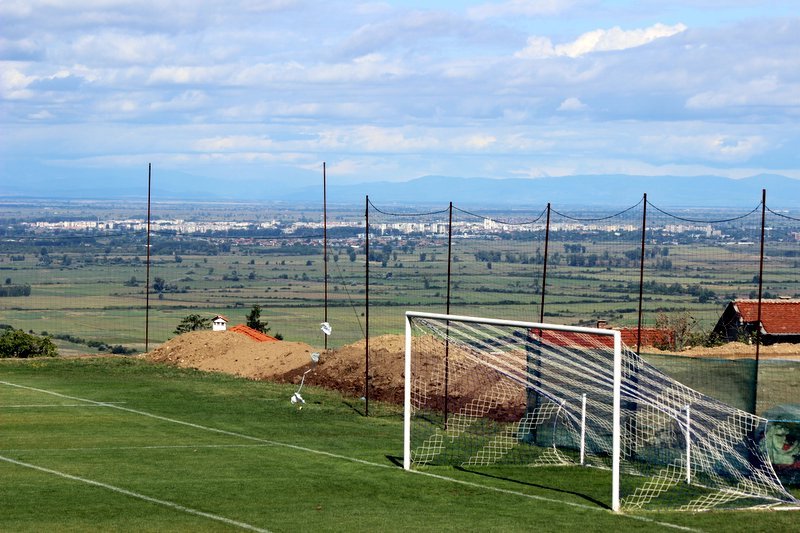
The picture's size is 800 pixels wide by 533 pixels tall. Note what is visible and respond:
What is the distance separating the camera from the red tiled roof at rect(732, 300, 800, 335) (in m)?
37.4

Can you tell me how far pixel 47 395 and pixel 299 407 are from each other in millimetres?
5979

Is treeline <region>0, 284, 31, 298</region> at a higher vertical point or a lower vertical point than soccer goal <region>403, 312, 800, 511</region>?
lower

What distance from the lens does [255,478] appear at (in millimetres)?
15977

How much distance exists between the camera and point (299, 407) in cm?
2384

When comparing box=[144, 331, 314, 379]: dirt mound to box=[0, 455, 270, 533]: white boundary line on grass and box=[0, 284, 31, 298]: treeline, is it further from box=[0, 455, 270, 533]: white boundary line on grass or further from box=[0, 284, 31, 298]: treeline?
box=[0, 284, 31, 298]: treeline

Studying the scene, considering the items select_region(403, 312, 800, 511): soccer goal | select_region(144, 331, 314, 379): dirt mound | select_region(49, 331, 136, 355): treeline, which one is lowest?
select_region(49, 331, 136, 355): treeline

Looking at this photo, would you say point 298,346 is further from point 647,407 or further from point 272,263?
point 272,263

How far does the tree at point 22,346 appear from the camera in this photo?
108ft

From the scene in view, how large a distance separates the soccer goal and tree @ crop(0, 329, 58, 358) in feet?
52.7

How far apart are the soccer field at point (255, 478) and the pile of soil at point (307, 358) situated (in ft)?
4.55

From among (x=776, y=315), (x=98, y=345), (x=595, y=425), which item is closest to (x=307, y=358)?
(x=595, y=425)

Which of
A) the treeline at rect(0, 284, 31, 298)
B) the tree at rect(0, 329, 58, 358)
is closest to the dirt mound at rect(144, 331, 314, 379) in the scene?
the tree at rect(0, 329, 58, 358)

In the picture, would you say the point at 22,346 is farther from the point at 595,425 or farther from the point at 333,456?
the point at 595,425

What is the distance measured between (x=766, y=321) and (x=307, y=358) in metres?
18.0
